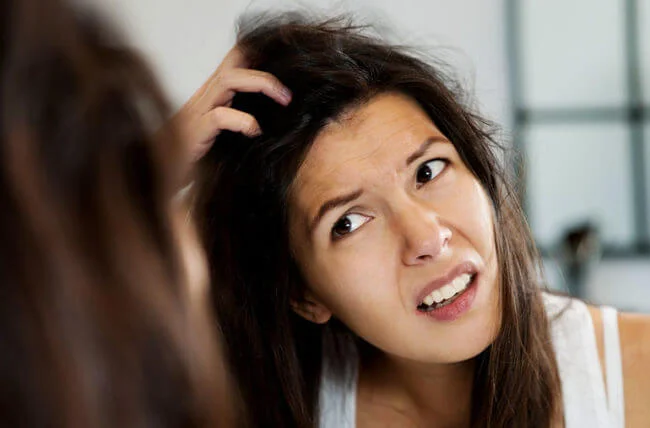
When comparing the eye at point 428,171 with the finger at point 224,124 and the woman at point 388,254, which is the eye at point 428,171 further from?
the finger at point 224,124

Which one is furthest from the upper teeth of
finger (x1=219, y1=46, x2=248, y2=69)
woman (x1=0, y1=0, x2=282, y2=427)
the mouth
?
woman (x1=0, y1=0, x2=282, y2=427)

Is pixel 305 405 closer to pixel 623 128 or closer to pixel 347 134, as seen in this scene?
pixel 347 134

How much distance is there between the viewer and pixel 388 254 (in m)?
1.16

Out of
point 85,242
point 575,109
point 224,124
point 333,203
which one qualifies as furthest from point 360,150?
point 575,109

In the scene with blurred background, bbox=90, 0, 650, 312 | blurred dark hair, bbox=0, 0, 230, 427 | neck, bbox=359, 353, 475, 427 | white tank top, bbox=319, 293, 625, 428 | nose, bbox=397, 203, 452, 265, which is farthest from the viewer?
blurred background, bbox=90, 0, 650, 312

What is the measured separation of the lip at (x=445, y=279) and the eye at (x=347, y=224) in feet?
0.41

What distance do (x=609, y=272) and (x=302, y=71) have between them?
2.56 metres

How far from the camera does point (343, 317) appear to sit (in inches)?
49.4

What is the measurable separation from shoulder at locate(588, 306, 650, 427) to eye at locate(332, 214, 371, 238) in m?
0.41

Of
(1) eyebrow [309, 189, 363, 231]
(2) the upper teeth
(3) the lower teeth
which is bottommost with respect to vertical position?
(3) the lower teeth

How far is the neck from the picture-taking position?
135cm

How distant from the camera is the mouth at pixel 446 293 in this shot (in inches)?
44.5

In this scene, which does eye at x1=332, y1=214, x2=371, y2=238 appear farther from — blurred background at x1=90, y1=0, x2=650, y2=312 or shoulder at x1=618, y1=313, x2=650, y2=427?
blurred background at x1=90, y1=0, x2=650, y2=312

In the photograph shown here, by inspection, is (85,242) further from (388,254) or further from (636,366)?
(636,366)
